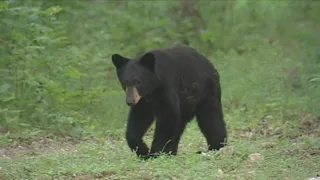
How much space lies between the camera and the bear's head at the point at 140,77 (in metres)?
8.12

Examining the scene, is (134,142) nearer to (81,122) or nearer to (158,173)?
(158,173)

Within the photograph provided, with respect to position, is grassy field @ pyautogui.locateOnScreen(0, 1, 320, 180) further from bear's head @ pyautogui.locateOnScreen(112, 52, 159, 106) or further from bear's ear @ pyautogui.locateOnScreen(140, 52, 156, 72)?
bear's ear @ pyautogui.locateOnScreen(140, 52, 156, 72)

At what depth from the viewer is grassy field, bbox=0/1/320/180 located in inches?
A: 297

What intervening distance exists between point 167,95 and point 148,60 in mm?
425

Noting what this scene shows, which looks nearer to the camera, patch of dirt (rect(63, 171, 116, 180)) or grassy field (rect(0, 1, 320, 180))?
patch of dirt (rect(63, 171, 116, 180))

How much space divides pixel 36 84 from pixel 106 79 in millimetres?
3397

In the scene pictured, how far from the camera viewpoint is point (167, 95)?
820 centimetres

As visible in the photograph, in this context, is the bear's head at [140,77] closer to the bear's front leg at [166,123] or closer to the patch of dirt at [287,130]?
the bear's front leg at [166,123]

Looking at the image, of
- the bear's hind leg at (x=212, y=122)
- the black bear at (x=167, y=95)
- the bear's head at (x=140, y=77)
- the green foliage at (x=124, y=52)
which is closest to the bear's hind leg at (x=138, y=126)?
the black bear at (x=167, y=95)

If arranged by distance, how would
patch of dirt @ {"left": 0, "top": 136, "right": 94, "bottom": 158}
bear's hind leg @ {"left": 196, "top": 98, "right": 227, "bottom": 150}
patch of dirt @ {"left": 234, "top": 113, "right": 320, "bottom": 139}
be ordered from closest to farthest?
bear's hind leg @ {"left": 196, "top": 98, "right": 227, "bottom": 150}
patch of dirt @ {"left": 0, "top": 136, "right": 94, "bottom": 158}
patch of dirt @ {"left": 234, "top": 113, "right": 320, "bottom": 139}

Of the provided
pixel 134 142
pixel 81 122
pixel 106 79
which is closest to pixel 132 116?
pixel 134 142

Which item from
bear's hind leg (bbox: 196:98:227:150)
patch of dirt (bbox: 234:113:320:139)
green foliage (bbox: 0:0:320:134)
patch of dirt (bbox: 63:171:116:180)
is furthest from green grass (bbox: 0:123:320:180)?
green foliage (bbox: 0:0:320:134)

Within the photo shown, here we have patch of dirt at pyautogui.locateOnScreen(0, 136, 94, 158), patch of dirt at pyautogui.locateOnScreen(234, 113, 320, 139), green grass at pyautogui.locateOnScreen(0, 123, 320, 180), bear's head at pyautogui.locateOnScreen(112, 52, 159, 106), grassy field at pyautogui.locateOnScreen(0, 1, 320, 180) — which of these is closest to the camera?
green grass at pyautogui.locateOnScreen(0, 123, 320, 180)

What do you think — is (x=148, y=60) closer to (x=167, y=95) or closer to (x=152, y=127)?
(x=167, y=95)
